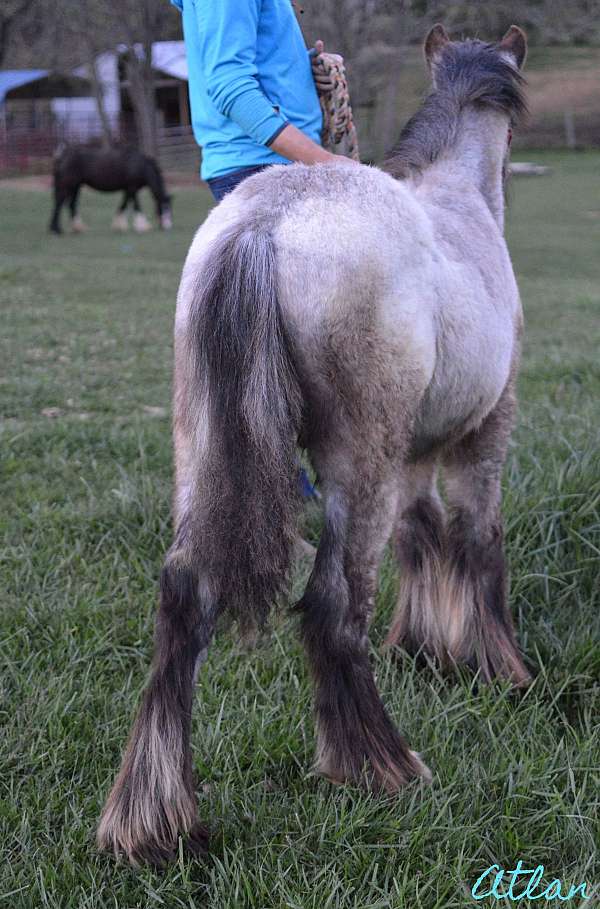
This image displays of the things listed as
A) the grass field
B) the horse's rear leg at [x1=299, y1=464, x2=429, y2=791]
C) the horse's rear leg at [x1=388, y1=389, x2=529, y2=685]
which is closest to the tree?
the grass field

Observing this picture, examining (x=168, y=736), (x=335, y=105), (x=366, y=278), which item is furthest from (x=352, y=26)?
(x=168, y=736)

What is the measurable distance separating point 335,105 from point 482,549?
5.06 feet

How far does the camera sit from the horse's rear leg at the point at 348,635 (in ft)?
7.48

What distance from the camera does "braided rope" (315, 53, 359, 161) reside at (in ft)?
10.3

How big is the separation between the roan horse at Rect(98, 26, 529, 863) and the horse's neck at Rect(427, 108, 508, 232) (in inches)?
17.5

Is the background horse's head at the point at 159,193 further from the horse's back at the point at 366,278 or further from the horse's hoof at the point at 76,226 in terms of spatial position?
the horse's back at the point at 366,278

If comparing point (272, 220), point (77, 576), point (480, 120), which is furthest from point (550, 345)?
point (272, 220)

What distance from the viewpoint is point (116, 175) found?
20109 mm

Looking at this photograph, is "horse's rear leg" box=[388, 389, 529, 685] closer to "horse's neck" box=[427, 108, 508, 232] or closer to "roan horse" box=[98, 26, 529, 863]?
"roan horse" box=[98, 26, 529, 863]

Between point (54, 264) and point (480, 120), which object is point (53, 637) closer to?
point (480, 120)

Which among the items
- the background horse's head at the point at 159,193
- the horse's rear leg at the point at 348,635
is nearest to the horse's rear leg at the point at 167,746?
the horse's rear leg at the point at 348,635

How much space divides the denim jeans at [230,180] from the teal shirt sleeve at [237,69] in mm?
250

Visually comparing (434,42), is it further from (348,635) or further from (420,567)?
(348,635)

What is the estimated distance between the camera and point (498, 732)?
2.65 metres
